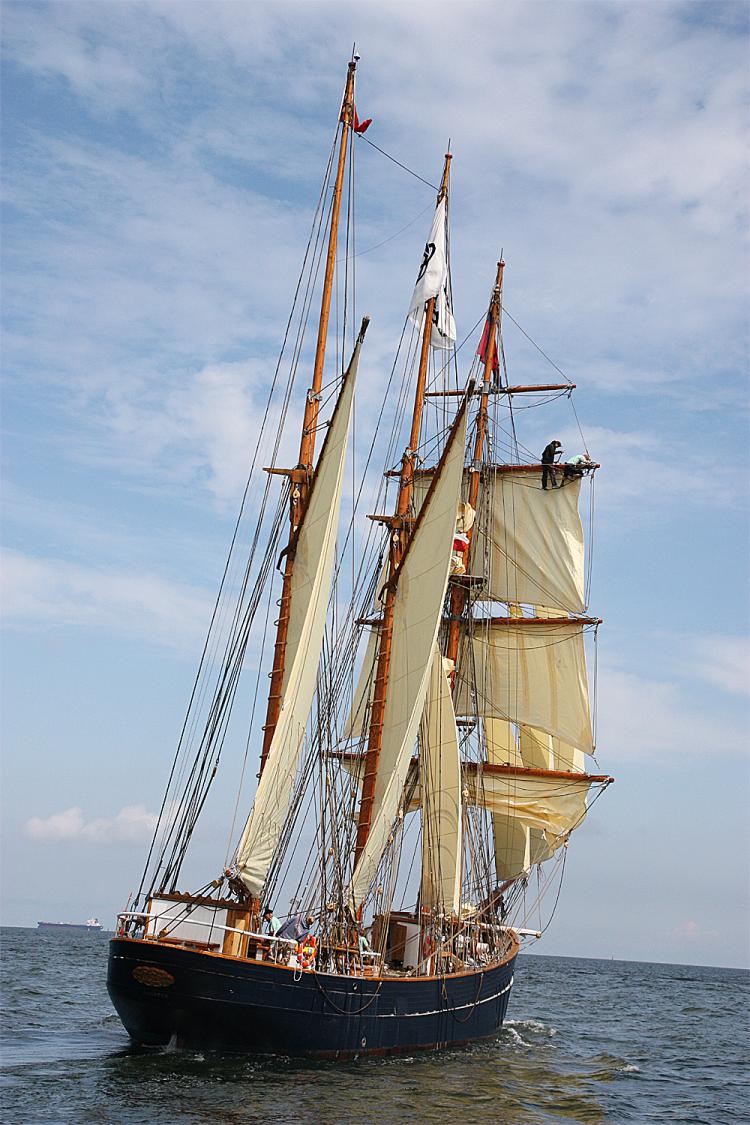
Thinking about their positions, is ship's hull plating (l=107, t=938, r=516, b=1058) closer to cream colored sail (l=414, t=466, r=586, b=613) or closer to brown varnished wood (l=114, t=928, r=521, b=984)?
brown varnished wood (l=114, t=928, r=521, b=984)

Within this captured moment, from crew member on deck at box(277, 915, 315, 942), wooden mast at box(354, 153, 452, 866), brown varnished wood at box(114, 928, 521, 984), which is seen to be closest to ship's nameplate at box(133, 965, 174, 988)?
brown varnished wood at box(114, 928, 521, 984)

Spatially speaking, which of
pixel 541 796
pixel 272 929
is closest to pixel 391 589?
pixel 272 929

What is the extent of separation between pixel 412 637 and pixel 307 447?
686 centimetres

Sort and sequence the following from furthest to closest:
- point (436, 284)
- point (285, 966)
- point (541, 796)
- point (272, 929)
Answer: point (541, 796) → point (436, 284) → point (272, 929) → point (285, 966)

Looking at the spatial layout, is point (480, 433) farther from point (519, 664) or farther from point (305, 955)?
point (305, 955)

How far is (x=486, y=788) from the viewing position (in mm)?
49188

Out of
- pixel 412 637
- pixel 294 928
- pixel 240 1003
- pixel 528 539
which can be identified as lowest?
pixel 240 1003

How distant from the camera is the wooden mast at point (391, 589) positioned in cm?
3838

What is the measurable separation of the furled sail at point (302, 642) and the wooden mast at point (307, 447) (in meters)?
0.43

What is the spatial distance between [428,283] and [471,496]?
10.9 m

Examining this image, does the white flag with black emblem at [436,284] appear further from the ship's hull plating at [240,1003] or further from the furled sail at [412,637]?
the ship's hull plating at [240,1003]

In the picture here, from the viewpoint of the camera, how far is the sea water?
24766 millimetres

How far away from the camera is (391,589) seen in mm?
39938

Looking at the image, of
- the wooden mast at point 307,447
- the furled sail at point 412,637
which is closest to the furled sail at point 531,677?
the furled sail at point 412,637
